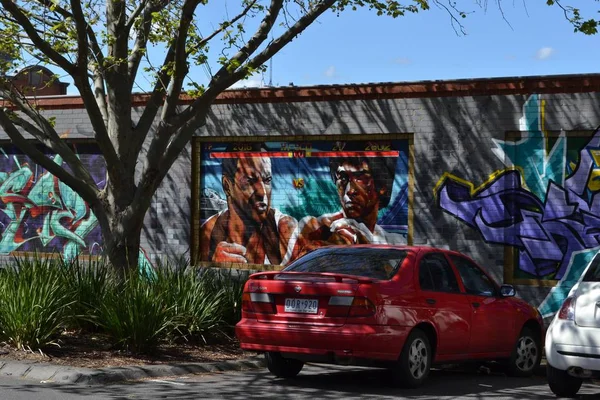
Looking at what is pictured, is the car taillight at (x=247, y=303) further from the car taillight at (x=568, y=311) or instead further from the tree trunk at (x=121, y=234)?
the tree trunk at (x=121, y=234)

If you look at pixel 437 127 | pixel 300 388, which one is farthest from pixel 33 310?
pixel 437 127

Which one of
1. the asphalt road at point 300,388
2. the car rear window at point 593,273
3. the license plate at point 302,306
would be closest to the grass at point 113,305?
the asphalt road at point 300,388

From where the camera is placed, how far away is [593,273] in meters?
10.0

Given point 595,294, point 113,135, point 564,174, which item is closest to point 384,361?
point 595,294

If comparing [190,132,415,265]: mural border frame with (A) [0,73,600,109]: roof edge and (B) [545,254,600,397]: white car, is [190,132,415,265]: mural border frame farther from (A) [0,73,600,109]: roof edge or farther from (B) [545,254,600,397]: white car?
(B) [545,254,600,397]: white car

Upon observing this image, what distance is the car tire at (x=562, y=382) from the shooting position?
10039 mm

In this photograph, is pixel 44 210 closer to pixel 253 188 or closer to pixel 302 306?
pixel 253 188

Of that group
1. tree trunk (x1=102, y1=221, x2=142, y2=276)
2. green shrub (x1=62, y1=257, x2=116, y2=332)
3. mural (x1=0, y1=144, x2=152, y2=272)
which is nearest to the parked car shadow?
green shrub (x1=62, y1=257, x2=116, y2=332)

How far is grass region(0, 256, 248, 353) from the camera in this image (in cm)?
1152

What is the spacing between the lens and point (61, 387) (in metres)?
9.93

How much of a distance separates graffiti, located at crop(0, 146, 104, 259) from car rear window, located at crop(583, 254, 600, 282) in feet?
45.5

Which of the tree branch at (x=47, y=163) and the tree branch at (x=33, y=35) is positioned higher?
the tree branch at (x=33, y=35)

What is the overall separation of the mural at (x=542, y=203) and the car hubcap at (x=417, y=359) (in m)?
7.47

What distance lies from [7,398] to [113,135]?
6.19 metres
